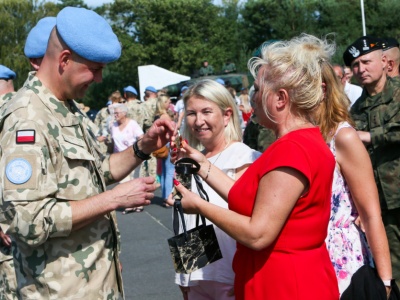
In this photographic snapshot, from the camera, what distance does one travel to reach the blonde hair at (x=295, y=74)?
9.95ft

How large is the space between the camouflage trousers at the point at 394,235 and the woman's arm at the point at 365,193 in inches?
81.3

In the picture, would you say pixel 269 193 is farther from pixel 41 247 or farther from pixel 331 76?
pixel 41 247

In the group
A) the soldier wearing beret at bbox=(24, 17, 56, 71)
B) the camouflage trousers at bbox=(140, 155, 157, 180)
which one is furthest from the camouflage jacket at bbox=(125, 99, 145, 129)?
the soldier wearing beret at bbox=(24, 17, 56, 71)

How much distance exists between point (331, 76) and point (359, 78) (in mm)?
2556

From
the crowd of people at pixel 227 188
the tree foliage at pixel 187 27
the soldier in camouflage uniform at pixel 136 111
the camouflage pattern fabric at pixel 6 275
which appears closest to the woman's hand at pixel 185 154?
the crowd of people at pixel 227 188

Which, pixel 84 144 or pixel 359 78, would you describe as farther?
pixel 359 78

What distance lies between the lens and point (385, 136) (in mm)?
5332

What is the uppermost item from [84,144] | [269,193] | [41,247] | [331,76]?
[331,76]

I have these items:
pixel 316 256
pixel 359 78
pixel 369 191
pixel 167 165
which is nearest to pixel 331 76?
pixel 369 191

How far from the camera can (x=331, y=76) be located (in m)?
3.31

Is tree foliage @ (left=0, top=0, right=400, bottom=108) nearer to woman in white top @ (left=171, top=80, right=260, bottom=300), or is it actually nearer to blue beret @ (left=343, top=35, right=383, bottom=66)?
blue beret @ (left=343, top=35, right=383, bottom=66)

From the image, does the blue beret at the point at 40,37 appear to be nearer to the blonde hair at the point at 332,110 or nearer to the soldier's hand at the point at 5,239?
the soldier's hand at the point at 5,239

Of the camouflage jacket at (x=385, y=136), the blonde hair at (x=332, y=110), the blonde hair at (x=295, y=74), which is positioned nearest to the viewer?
the blonde hair at (x=295, y=74)

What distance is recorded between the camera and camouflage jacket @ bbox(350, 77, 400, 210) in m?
5.36
